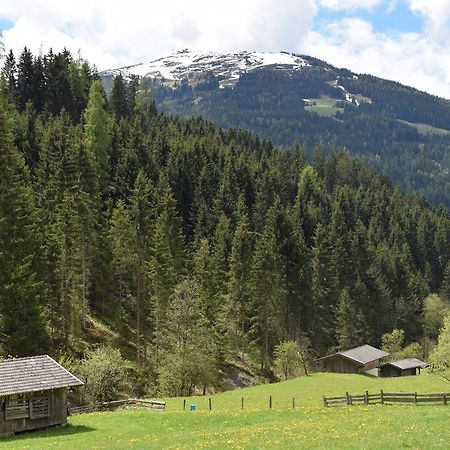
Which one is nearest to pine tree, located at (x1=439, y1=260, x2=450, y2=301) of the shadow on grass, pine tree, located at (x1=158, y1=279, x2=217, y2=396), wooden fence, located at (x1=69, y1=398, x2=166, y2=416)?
pine tree, located at (x1=158, y1=279, x2=217, y2=396)

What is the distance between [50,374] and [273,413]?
15726 millimetres

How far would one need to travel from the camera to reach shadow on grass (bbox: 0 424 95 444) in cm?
3384

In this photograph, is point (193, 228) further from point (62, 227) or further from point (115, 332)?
point (62, 227)

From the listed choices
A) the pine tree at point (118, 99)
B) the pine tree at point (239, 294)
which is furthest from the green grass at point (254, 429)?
the pine tree at point (118, 99)

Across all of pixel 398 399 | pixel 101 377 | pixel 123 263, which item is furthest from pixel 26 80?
pixel 398 399

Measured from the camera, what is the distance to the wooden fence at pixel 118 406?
4381 centimetres

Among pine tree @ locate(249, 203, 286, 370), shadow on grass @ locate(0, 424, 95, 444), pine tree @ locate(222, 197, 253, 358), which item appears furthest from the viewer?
pine tree @ locate(222, 197, 253, 358)

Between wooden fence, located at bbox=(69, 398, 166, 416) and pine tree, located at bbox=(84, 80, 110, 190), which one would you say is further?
pine tree, located at bbox=(84, 80, 110, 190)

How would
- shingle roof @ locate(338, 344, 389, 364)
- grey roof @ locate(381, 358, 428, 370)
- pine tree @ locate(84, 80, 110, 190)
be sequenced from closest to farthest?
1. grey roof @ locate(381, 358, 428, 370)
2. shingle roof @ locate(338, 344, 389, 364)
3. pine tree @ locate(84, 80, 110, 190)

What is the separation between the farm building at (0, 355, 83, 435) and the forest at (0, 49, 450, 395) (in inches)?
455

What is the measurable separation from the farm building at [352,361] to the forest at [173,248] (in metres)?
4.87

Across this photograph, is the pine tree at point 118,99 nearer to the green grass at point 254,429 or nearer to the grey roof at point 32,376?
the green grass at point 254,429

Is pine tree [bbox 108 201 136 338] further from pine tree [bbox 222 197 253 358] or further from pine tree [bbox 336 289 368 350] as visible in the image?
pine tree [bbox 336 289 368 350]

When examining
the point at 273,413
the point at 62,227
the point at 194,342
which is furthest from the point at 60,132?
the point at 273,413
